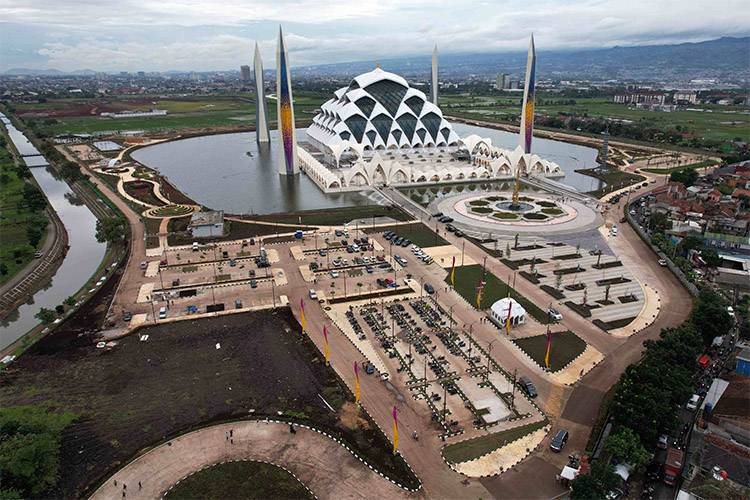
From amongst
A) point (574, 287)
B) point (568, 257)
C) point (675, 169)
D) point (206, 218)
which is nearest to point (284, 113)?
point (206, 218)

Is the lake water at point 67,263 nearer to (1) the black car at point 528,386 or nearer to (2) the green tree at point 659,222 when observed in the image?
(1) the black car at point 528,386

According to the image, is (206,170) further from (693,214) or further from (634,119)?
(634,119)

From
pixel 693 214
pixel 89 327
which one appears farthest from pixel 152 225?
pixel 693 214

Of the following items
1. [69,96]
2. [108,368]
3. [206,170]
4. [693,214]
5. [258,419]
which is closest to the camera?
[258,419]

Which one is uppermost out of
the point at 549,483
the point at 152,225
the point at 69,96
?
the point at 69,96

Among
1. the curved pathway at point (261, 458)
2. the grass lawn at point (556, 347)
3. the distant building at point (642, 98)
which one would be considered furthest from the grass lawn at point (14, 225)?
the distant building at point (642, 98)

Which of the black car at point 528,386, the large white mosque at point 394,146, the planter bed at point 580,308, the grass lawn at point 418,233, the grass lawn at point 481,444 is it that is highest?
the large white mosque at point 394,146

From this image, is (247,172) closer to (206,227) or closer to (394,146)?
(394,146)

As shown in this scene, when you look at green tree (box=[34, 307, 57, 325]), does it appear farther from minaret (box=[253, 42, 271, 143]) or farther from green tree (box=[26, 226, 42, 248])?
minaret (box=[253, 42, 271, 143])
